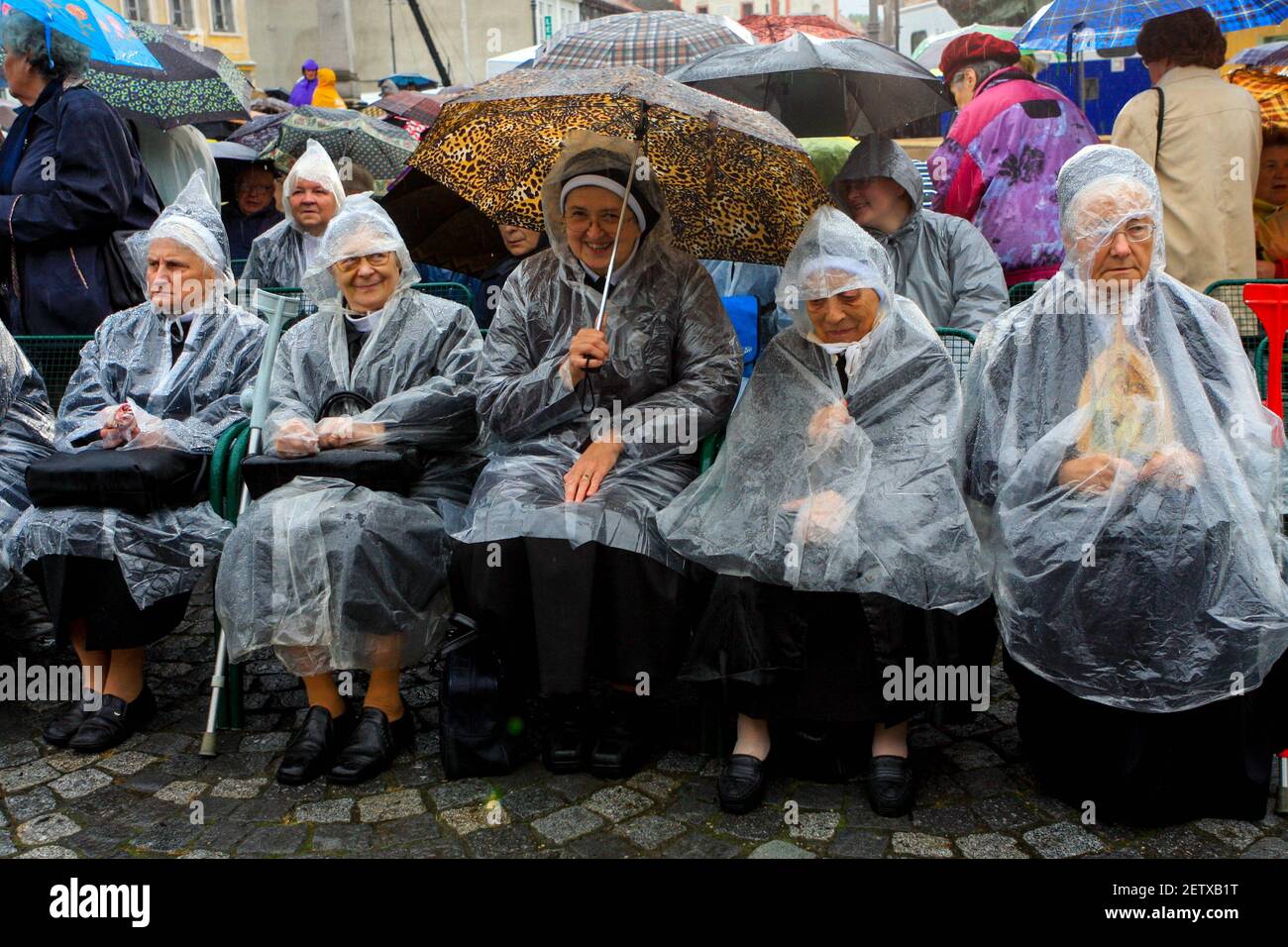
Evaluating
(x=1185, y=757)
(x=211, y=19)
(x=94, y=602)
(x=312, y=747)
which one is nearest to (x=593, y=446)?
(x=312, y=747)

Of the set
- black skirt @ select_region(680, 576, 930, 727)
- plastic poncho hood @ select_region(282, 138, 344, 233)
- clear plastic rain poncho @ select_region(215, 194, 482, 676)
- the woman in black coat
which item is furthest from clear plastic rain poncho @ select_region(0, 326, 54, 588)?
black skirt @ select_region(680, 576, 930, 727)

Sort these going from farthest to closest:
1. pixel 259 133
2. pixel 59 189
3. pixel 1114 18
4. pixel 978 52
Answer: pixel 259 133 → pixel 978 52 → pixel 1114 18 → pixel 59 189

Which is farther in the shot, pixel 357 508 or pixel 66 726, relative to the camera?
pixel 66 726

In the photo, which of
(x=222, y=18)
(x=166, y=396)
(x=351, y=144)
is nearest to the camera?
(x=166, y=396)

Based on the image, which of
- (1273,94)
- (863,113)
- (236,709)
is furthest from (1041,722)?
(1273,94)

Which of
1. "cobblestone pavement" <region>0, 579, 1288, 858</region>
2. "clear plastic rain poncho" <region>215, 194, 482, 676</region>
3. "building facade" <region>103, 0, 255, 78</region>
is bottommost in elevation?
"cobblestone pavement" <region>0, 579, 1288, 858</region>

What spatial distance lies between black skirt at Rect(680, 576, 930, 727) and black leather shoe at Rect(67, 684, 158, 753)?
5.92 ft

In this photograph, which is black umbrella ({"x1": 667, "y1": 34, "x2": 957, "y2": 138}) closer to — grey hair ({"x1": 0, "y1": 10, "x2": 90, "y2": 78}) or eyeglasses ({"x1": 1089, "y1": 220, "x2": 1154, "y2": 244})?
eyeglasses ({"x1": 1089, "y1": 220, "x2": 1154, "y2": 244})

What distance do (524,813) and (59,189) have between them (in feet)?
10.1

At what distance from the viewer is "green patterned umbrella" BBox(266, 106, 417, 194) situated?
677 cm

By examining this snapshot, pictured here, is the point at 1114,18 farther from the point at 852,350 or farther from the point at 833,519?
the point at 833,519

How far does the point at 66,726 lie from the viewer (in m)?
3.78

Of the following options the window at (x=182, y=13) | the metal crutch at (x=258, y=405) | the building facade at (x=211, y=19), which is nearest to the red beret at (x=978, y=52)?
the metal crutch at (x=258, y=405)
